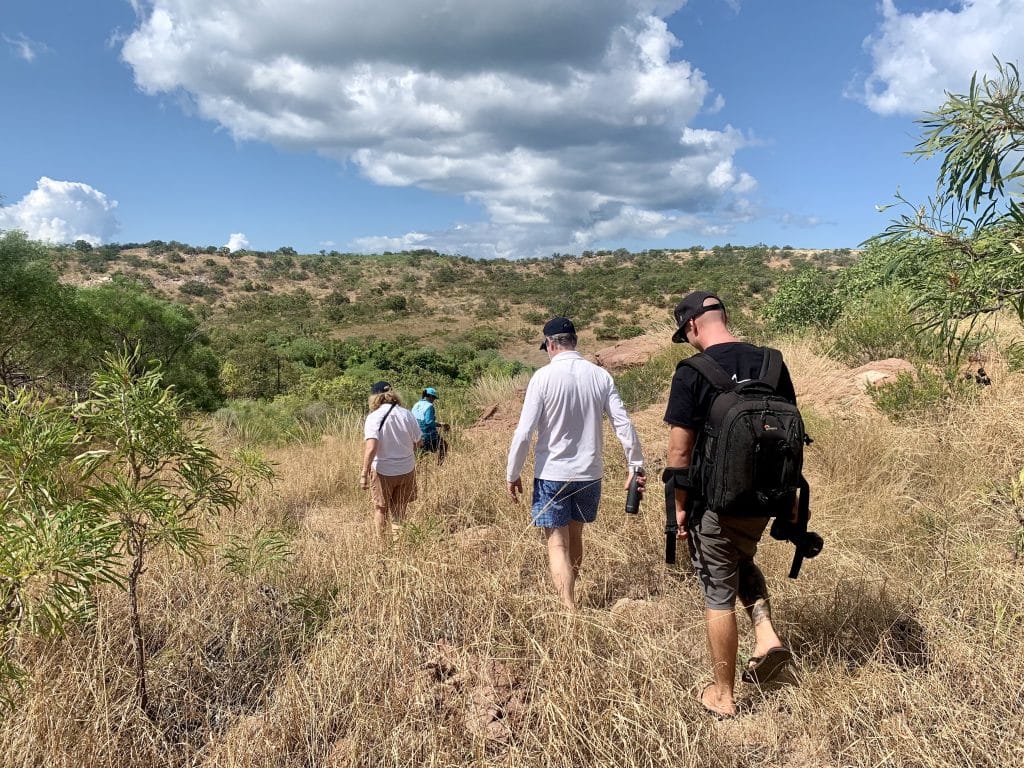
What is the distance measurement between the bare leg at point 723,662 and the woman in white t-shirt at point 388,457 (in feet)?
8.98

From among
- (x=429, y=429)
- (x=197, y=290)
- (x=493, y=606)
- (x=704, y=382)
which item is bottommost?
(x=493, y=606)

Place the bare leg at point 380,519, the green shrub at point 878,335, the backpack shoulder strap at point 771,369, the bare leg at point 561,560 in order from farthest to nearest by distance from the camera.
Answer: the green shrub at point 878,335 < the bare leg at point 380,519 < the bare leg at point 561,560 < the backpack shoulder strap at point 771,369

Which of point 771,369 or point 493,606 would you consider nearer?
point 771,369

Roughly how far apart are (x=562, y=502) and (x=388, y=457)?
1.94m

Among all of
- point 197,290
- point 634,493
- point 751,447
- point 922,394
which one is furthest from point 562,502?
point 197,290

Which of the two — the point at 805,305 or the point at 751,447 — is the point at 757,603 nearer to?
the point at 751,447

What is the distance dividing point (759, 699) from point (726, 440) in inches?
46.0

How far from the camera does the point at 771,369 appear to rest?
2.34m

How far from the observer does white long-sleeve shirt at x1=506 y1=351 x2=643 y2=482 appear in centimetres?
322

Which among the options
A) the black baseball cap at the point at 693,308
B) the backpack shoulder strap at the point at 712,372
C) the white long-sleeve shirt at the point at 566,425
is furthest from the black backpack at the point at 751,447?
the white long-sleeve shirt at the point at 566,425

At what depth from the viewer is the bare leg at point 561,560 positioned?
10.5 feet

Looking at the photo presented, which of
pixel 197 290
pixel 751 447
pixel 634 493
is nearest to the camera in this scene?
pixel 751 447

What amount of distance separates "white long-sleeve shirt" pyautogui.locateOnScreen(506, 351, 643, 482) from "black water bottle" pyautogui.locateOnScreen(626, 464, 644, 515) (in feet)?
0.17

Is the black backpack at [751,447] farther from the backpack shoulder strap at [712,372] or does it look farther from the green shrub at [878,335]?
the green shrub at [878,335]
